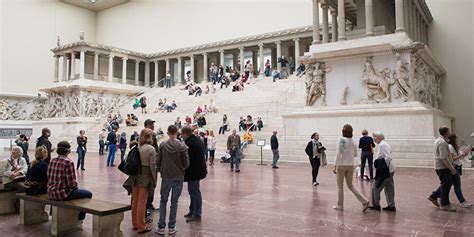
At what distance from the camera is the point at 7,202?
598cm

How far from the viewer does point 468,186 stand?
8.58 metres

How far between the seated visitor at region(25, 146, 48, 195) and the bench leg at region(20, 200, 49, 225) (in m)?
0.24

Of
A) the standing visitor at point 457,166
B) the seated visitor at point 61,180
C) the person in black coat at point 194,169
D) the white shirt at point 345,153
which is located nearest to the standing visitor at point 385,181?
the white shirt at point 345,153

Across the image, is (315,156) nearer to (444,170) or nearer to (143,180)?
(444,170)

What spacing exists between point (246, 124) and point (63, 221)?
14.3 meters

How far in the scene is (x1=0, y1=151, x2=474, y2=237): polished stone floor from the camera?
15.9 feet

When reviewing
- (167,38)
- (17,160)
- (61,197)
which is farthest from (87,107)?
(61,197)

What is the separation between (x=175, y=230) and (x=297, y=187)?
4.40 m

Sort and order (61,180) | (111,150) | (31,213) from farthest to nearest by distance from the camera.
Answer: (111,150)
(31,213)
(61,180)

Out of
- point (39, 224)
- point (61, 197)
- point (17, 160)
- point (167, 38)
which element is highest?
point (167, 38)

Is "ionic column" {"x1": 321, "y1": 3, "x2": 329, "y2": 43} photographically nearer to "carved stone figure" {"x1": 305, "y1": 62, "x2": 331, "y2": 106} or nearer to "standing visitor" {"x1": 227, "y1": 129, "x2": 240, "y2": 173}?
"carved stone figure" {"x1": 305, "y1": 62, "x2": 331, "y2": 106}

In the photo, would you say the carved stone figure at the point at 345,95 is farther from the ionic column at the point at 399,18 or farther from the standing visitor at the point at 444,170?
the standing visitor at the point at 444,170

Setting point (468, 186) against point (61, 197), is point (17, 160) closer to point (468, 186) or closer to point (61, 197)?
→ point (61, 197)

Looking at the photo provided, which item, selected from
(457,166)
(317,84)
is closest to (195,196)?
(457,166)
